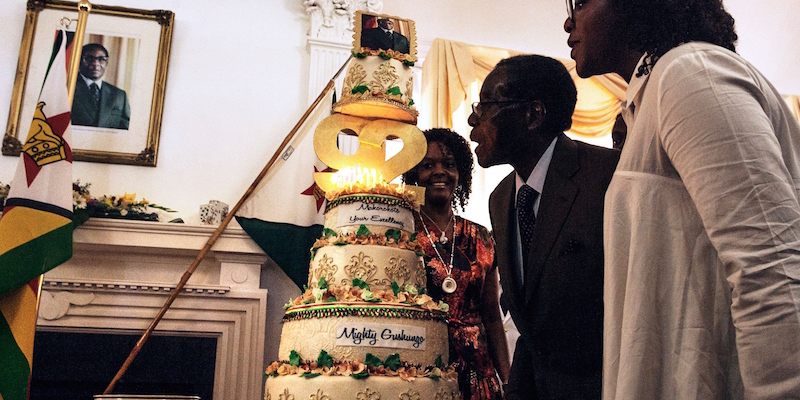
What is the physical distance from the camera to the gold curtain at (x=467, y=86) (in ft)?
16.2

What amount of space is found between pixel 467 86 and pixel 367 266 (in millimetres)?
2781

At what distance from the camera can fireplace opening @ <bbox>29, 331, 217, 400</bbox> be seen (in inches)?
159

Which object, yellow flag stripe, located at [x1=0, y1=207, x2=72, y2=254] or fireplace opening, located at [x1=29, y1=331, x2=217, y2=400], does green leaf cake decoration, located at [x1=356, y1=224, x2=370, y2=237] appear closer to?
yellow flag stripe, located at [x1=0, y1=207, x2=72, y2=254]

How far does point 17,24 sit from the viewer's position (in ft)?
15.5

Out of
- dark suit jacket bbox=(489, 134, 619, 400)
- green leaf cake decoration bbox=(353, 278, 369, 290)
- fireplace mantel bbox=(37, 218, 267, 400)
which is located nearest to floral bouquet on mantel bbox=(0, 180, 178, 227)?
fireplace mantel bbox=(37, 218, 267, 400)

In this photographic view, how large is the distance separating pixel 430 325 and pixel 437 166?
1210mm

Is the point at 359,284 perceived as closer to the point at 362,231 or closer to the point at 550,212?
the point at 362,231

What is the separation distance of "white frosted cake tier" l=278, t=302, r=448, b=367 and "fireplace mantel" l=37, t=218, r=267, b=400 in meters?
1.85

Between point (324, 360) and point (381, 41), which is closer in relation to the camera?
point (324, 360)

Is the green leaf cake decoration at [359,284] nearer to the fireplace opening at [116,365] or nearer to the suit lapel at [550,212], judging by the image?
the suit lapel at [550,212]

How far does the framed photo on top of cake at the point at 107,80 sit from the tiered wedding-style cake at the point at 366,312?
2.25m

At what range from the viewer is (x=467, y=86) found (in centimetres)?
504

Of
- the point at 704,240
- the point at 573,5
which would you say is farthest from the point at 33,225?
the point at 704,240

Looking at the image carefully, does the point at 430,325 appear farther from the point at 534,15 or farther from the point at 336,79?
the point at 534,15
